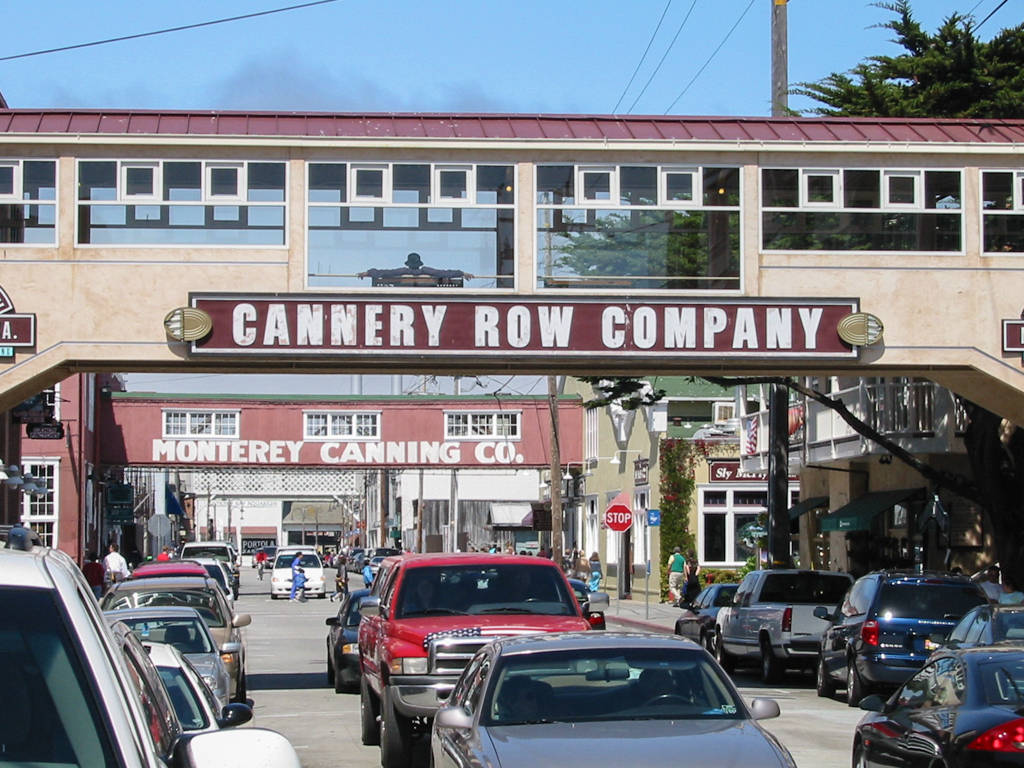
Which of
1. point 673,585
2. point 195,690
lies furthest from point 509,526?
point 195,690

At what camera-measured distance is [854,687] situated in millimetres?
19531

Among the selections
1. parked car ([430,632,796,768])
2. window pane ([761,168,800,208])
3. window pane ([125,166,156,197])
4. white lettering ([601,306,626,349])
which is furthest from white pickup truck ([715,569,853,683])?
parked car ([430,632,796,768])

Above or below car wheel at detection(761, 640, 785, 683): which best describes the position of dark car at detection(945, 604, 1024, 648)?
above

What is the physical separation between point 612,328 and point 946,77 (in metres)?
9.96

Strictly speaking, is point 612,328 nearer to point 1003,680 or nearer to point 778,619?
point 778,619

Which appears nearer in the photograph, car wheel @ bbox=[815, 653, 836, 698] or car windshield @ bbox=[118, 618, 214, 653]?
car windshield @ bbox=[118, 618, 214, 653]

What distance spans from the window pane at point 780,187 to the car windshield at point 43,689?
1958 centimetres

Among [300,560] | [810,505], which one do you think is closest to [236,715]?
[810,505]

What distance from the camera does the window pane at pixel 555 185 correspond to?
22359 millimetres

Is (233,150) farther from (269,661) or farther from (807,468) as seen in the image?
(807,468)

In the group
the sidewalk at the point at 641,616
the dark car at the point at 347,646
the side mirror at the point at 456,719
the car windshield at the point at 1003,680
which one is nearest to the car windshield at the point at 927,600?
the dark car at the point at 347,646

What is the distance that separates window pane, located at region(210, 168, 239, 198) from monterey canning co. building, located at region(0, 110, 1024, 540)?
0.09ft

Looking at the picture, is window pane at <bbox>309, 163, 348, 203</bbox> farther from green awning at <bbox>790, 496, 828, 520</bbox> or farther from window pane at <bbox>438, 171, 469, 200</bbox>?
green awning at <bbox>790, 496, 828, 520</bbox>

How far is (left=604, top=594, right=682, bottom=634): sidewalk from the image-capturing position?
35850 mm
